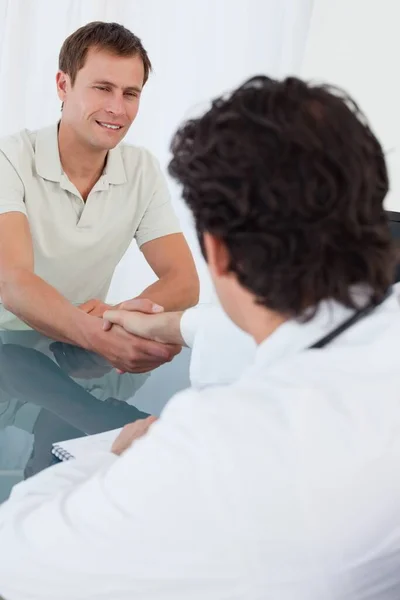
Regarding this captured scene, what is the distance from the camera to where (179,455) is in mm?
818

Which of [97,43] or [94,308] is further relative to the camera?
[97,43]

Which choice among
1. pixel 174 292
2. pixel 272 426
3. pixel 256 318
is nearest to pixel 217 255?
pixel 256 318

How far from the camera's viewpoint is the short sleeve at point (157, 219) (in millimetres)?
2523

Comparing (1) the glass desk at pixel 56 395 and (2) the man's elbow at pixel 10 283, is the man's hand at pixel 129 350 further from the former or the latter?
(2) the man's elbow at pixel 10 283

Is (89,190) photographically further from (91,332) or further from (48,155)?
(91,332)

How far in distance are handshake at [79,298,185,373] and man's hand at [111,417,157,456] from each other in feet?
1.67

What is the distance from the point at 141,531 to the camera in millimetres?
829

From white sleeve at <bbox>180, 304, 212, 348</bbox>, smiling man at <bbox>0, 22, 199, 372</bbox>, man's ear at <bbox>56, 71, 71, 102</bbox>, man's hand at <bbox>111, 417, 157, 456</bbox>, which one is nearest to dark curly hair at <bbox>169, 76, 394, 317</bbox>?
man's hand at <bbox>111, 417, 157, 456</bbox>

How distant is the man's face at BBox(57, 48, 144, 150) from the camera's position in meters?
2.30

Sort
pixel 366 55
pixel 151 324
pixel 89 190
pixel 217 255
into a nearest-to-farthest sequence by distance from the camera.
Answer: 1. pixel 217 255
2. pixel 151 324
3. pixel 89 190
4. pixel 366 55

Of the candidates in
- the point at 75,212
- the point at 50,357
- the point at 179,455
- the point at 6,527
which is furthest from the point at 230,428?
the point at 75,212

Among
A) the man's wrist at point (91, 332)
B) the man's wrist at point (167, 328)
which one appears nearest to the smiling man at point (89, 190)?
the man's wrist at point (91, 332)

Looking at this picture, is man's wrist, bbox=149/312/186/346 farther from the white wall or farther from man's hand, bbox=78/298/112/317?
the white wall

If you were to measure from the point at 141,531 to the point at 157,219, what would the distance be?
1.77m
